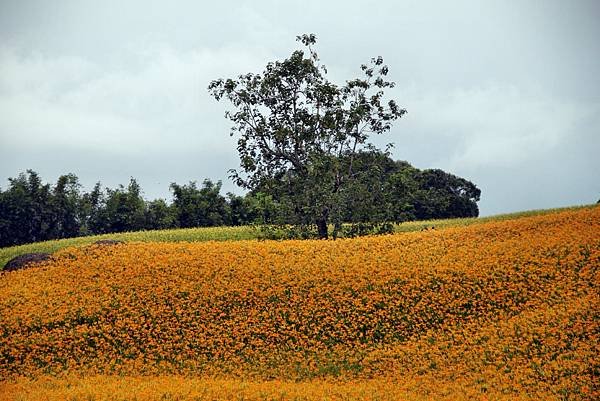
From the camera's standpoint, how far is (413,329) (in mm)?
23750

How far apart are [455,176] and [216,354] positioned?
64543 mm

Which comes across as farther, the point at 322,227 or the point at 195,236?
the point at 195,236

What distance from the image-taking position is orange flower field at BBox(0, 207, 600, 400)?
63.0ft

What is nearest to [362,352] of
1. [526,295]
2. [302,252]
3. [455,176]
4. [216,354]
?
[216,354]

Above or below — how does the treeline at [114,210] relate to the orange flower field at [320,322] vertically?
above

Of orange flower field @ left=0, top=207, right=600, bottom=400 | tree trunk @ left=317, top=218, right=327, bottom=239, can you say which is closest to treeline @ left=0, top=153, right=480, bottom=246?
tree trunk @ left=317, top=218, right=327, bottom=239

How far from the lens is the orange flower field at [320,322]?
19.2 m

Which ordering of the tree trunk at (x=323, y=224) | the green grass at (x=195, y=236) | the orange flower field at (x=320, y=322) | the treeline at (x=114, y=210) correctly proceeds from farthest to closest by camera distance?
the treeline at (x=114, y=210) < the green grass at (x=195, y=236) < the tree trunk at (x=323, y=224) < the orange flower field at (x=320, y=322)

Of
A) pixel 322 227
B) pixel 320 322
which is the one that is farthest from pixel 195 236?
pixel 320 322

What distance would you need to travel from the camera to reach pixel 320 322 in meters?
24.4

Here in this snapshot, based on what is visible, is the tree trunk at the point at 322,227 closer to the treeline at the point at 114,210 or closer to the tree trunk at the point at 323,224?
the tree trunk at the point at 323,224

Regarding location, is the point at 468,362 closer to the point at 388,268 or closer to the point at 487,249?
the point at 388,268

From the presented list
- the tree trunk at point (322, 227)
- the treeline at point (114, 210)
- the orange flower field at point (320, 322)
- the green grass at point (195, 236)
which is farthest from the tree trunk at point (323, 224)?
the treeline at point (114, 210)

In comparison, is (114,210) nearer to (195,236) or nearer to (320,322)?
(195,236)
